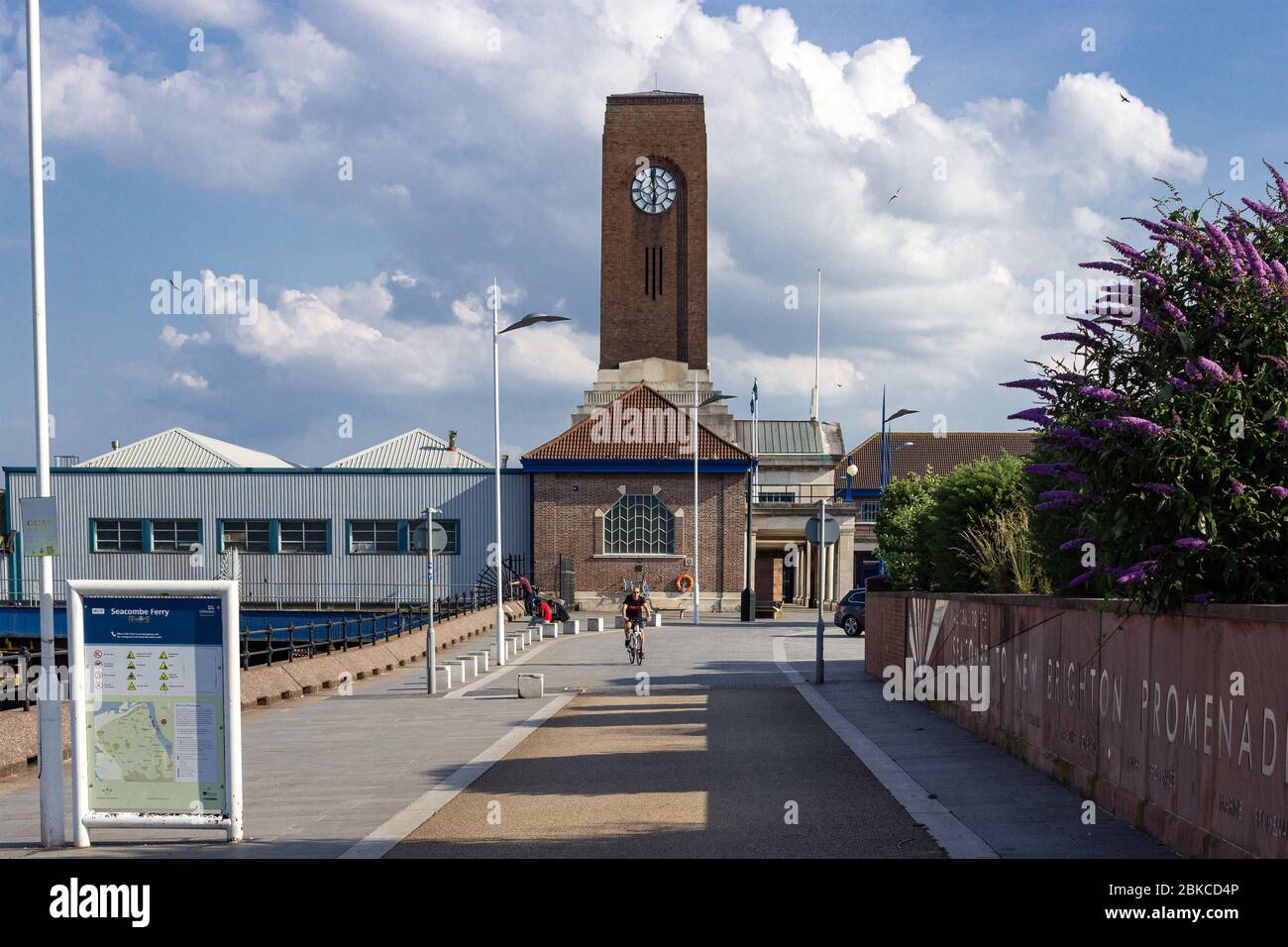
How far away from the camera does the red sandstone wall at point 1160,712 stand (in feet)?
24.4

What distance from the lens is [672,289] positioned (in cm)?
7594

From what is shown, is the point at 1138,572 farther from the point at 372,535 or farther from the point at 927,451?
the point at 927,451

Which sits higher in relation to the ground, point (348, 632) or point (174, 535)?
point (174, 535)

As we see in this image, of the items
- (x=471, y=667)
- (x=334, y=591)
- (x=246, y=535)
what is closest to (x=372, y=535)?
(x=334, y=591)

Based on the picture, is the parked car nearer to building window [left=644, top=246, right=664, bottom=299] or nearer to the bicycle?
the bicycle

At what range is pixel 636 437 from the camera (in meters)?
59.3

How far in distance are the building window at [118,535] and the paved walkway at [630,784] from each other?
A: 42.2 meters

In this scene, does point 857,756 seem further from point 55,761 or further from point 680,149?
point 680,149

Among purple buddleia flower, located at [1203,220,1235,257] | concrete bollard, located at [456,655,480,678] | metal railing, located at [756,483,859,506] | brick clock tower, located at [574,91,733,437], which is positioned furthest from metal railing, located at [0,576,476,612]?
purple buddleia flower, located at [1203,220,1235,257]

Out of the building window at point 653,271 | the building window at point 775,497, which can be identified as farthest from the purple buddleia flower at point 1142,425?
the building window at point 775,497

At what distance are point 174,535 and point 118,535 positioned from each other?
2679 millimetres

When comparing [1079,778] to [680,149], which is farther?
[680,149]

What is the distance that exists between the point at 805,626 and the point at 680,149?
3720 centimetres
